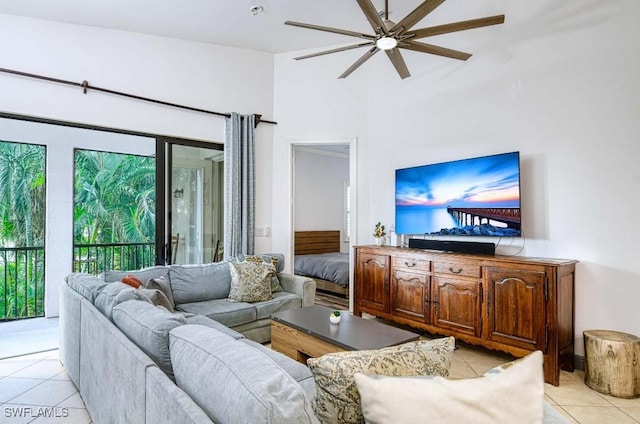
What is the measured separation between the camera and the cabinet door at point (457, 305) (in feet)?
10.5

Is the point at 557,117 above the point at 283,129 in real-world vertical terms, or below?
below

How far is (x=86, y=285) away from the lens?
243cm

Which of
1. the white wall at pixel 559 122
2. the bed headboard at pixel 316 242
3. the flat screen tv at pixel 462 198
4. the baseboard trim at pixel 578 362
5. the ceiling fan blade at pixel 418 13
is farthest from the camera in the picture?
the bed headboard at pixel 316 242

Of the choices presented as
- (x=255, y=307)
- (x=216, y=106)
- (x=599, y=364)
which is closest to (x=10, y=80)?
(x=216, y=106)

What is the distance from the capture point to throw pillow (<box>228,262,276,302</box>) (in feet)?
11.6

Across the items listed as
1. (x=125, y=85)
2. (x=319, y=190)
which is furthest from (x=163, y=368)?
(x=319, y=190)

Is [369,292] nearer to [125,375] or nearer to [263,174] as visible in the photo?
[263,174]

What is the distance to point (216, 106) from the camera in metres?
4.54

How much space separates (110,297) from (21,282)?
12.3 ft

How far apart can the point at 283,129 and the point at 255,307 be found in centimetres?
259

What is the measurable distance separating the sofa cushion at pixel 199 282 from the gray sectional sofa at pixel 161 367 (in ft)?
1.76

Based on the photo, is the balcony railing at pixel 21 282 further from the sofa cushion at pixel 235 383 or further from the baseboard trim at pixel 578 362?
the baseboard trim at pixel 578 362

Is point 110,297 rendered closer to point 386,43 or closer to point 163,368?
point 163,368

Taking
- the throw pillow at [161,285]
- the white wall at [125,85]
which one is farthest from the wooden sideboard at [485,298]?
the throw pillow at [161,285]
